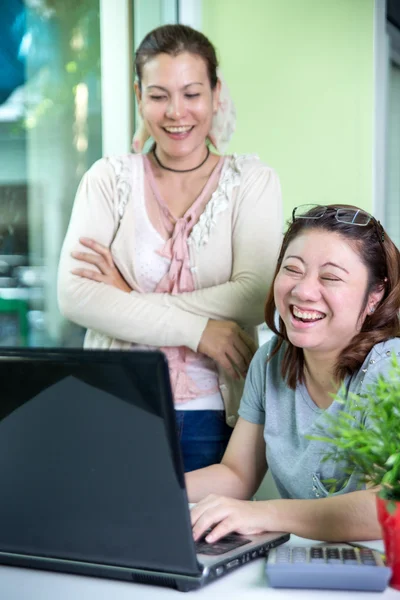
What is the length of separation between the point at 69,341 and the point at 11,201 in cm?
54

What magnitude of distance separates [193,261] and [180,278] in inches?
2.3

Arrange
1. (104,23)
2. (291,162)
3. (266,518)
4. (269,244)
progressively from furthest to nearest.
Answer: (291,162), (104,23), (269,244), (266,518)

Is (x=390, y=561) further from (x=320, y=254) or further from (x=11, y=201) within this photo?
(x=11, y=201)

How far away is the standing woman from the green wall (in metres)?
1.45

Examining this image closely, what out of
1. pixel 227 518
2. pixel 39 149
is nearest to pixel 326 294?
pixel 227 518

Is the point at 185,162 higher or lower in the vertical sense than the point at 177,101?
lower

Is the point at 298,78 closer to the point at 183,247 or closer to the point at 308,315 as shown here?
the point at 183,247

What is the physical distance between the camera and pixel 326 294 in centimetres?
184

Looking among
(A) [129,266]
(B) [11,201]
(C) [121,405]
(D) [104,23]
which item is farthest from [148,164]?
(C) [121,405]

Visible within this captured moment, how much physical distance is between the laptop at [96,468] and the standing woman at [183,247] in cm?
103

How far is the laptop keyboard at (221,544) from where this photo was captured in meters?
1.36

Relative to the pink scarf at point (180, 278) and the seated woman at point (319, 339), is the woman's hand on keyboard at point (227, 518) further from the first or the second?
the pink scarf at point (180, 278)

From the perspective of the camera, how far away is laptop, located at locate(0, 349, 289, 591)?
44.5 inches

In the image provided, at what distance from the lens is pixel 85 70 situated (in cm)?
324
